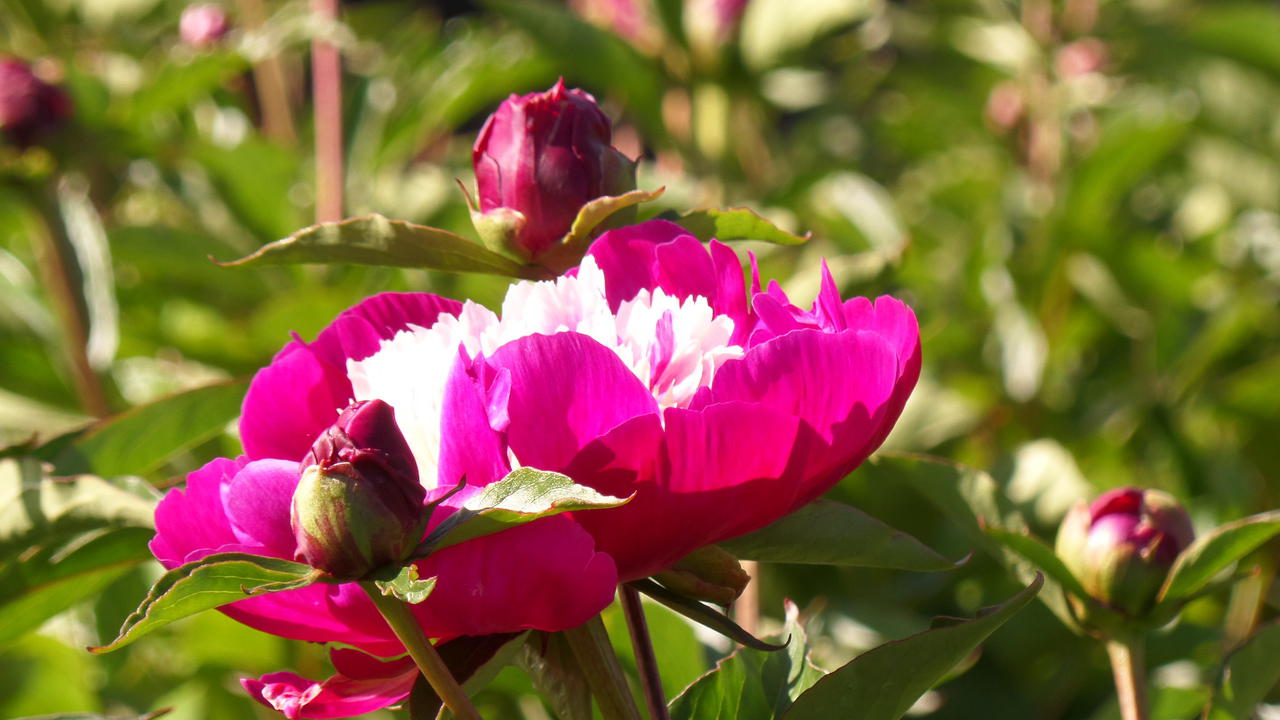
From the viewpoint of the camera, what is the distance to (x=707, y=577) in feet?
1.19

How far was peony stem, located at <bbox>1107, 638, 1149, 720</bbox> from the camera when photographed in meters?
0.51

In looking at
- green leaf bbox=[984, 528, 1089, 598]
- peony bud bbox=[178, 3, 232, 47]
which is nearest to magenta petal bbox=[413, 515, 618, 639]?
green leaf bbox=[984, 528, 1089, 598]

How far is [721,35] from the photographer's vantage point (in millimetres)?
1177

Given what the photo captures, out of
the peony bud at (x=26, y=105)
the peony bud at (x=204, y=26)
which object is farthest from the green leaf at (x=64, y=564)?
the peony bud at (x=204, y=26)

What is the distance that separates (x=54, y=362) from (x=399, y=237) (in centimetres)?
79

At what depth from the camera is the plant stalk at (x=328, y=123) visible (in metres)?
1.09

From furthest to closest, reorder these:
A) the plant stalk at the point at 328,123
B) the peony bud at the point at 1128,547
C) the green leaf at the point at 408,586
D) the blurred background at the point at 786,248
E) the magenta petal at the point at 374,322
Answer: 1. the plant stalk at the point at 328,123
2. the blurred background at the point at 786,248
3. the peony bud at the point at 1128,547
4. the magenta petal at the point at 374,322
5. the green leaf at the point at 408,586

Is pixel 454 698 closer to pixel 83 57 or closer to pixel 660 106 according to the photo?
pixel 660 106

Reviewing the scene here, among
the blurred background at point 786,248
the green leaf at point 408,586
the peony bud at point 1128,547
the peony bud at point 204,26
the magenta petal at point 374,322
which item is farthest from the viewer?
the peony bud at point 204,26

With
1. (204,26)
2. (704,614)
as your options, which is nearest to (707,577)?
(704,614)

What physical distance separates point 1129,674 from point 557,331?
309 mm

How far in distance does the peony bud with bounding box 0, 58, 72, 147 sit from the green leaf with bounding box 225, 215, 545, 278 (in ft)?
2.05

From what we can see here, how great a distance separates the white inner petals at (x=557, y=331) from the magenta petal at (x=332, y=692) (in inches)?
2.3

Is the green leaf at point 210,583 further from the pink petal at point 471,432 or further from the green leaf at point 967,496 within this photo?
the green leaf at point 967,496
